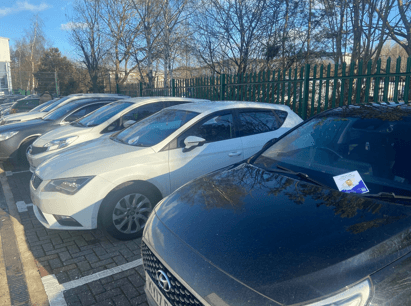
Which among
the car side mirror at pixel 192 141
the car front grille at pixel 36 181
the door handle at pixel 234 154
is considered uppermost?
the car side mirror at pixel 192 141

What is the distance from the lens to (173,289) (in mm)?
1844

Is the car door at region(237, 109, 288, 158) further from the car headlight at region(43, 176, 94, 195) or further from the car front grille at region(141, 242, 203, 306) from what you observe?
the car front grille at region(141, 242, 203, 306)

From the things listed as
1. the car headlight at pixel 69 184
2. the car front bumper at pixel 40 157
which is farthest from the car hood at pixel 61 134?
the car headlight at pixel 69 184

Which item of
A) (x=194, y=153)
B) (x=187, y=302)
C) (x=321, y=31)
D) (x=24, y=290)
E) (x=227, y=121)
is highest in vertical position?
(x=321, y=31)

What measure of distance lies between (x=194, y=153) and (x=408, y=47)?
9.07m

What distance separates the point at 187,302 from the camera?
1.72 meters

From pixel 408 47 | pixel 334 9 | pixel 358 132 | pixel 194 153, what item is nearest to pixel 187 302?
pixel 358 132

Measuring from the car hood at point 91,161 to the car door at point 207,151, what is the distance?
15.3 inches

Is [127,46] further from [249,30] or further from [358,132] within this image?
[358,132]

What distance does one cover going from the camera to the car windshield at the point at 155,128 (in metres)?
4.45

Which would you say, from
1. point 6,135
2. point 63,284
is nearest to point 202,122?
point 63,284

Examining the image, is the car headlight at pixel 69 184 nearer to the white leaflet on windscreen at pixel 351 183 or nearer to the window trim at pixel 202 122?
the window trim at pixel 202 122

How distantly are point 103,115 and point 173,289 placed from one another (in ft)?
18.7

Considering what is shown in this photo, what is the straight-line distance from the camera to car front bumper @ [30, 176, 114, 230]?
369 centimetres
